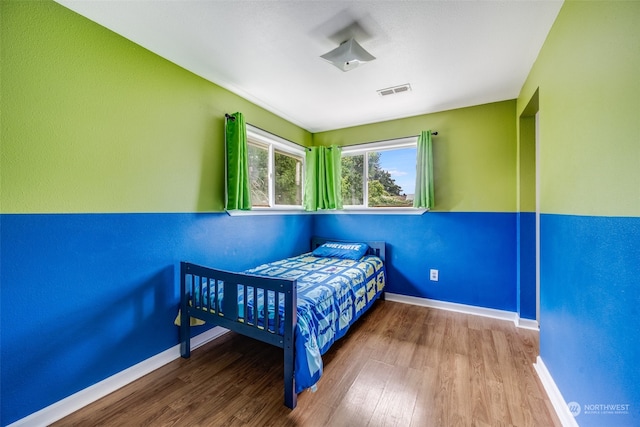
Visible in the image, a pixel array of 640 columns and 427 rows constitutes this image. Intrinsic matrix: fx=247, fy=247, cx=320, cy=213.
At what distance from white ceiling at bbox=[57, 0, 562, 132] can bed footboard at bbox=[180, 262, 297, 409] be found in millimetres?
1670

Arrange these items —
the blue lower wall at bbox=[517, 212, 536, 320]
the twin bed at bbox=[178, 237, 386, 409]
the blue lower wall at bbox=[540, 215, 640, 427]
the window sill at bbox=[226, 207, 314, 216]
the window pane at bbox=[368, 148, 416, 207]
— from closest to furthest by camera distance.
A: the blue lower wall at bbox=[540, 215, 640, 427] < the twin bed at bbox=[178, 237, 386, 409] < the blue lower wall at bbox=[517, 212, 536, 320] < the window sill at bbox=[226, 207, 314, 216] < the window pane at bbox=[368, 148, 416, 207]

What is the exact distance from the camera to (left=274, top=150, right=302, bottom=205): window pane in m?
3.29

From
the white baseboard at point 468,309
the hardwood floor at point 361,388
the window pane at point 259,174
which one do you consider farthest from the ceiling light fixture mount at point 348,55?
the white baseboard at point 468,309

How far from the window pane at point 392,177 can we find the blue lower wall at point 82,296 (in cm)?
229

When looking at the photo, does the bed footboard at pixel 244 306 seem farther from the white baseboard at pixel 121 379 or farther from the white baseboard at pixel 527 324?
the white baseboard at pixel 527 324

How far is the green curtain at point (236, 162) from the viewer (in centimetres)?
235

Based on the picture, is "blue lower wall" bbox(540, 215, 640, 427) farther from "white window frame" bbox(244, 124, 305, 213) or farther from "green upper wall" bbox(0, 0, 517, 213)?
"white window frame" bbox(244, 124, 305, 213)

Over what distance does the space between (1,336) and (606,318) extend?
2.83m

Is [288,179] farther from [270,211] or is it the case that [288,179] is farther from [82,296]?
[82,296]

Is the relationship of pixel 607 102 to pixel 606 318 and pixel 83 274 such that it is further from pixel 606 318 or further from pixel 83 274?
pixel 83 274

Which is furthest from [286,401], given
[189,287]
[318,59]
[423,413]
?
[318,59]

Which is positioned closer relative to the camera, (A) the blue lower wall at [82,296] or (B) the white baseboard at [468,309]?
(A) the blue lower wall at [82,296]

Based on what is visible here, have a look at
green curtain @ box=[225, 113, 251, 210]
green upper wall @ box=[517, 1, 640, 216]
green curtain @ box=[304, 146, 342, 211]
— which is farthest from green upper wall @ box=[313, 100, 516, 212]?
green curtain @ box=[225, 113, 251, 210]

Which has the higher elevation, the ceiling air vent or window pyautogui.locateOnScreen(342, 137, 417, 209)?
the ceiling air vent
